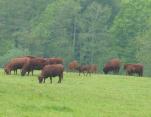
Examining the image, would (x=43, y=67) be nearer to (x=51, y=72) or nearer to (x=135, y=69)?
(x=51, y=72)

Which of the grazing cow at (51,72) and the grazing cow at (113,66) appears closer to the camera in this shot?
the grazing cow at (51,72)

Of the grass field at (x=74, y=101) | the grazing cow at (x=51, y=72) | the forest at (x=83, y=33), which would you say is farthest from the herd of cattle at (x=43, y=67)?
the forest at (x=83, y=33)

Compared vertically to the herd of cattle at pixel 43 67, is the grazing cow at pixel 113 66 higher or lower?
lower

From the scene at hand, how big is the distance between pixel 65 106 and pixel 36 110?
1471 mm

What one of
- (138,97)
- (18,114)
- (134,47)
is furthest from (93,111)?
(134,47)

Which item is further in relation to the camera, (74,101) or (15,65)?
(15,65)

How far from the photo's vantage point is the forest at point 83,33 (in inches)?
3814

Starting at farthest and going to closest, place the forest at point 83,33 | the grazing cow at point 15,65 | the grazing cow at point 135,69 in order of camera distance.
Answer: the forest at point 83,33 < the grazing cow at point 135,69 < the grazing cow at point 15,65

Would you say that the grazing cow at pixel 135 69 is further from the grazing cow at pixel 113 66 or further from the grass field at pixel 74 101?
the grass field at pixel 74 101

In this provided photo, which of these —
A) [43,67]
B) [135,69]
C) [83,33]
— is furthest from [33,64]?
[83,33]

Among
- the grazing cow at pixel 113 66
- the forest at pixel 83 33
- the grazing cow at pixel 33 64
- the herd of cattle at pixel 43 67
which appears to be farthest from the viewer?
the forest at pixel 83 33

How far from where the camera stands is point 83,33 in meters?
98.2

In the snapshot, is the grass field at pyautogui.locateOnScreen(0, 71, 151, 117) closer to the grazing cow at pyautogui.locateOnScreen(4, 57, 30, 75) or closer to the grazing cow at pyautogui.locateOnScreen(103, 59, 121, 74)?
the grazing cow at pyautogui.locateOnScreen(4, 57, 30, 75)

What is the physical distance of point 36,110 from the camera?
814 inches
